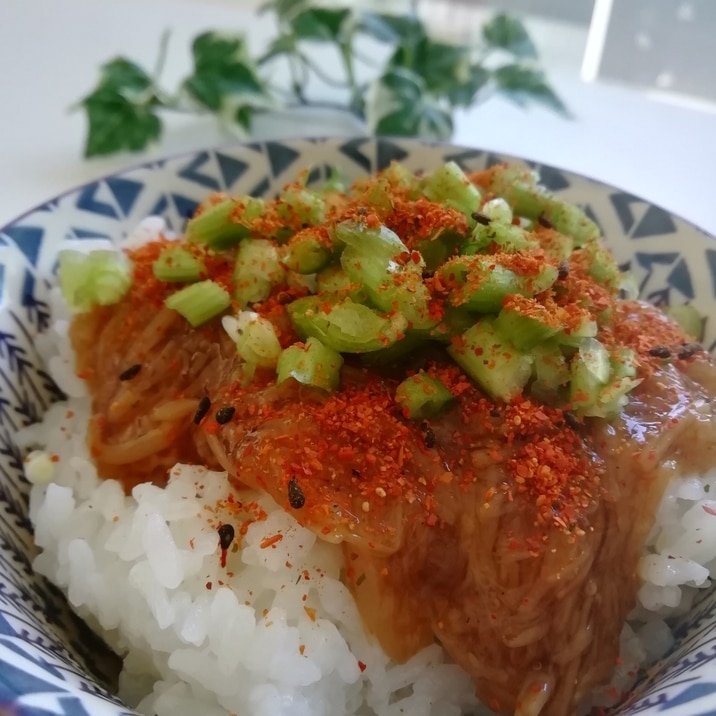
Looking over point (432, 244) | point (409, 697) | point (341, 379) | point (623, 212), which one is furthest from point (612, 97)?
point (409, 697)

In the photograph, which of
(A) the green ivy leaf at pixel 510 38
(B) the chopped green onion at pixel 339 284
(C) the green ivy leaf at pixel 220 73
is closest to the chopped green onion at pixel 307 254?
(B) the chopped green onion at pixel 339 284

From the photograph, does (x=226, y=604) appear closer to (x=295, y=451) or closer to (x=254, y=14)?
(x=295, y=451)

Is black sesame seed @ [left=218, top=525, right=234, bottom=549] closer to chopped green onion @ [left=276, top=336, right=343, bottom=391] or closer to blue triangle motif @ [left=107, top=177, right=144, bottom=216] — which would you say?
chopped green onion @ [left=276, top=336, right=343, bottom=391]

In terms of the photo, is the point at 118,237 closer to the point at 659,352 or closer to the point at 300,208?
the point at 300,208

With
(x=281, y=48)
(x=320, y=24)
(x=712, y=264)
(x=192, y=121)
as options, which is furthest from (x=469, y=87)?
(x=712, y=264)

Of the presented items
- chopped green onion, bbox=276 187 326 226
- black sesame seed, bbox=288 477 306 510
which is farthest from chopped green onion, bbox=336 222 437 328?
black sesame seed, bbox=288 477 306 510

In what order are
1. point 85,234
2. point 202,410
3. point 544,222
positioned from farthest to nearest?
point 85,234 < point 544,222 < point 202,410
